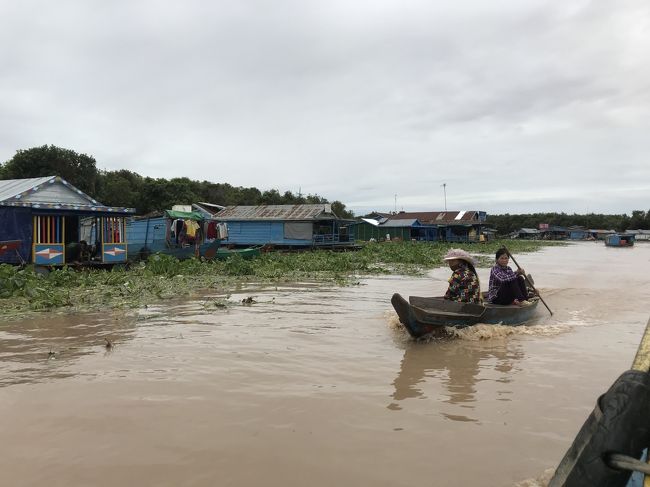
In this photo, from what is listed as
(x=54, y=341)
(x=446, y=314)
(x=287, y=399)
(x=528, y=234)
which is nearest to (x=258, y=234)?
(x=54, y=341)

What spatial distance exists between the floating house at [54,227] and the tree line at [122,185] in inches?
736

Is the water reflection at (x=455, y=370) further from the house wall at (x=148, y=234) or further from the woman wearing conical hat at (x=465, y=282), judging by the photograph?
the house wall at (x=148, y=234)

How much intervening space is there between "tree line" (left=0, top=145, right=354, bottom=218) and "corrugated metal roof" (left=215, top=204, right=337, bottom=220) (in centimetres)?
1010

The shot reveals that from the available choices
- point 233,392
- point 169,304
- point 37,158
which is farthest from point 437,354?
point 37,158

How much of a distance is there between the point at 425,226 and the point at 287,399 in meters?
47.4

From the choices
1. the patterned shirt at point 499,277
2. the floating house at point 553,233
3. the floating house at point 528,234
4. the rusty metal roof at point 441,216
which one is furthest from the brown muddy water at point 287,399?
the floating house at point 528,234

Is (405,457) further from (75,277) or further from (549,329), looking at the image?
(75,277)

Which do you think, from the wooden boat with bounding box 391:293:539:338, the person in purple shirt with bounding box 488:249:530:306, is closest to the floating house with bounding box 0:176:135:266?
the wooden boat with bounding box 391:293:539:338

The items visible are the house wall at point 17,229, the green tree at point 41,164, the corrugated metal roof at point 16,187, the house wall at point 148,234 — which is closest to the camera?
the house wall at point 17,229

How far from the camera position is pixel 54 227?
52.6ft

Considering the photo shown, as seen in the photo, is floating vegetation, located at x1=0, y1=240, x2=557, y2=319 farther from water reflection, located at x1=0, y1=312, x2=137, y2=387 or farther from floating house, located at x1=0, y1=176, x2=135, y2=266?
water reflection, located at x1=0, y1=312, x2=137, y2=387

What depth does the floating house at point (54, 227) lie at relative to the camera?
1459cm

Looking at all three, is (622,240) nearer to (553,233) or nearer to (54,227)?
(553,233)

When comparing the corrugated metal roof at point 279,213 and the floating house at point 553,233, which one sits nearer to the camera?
the corrugated metal roof at point 279,213
